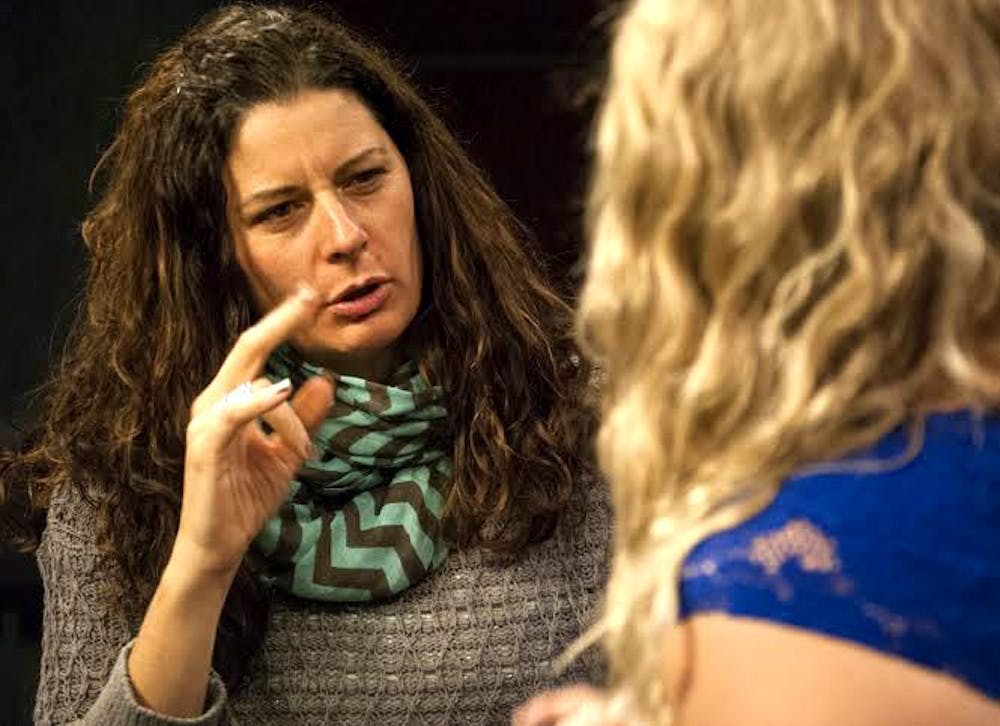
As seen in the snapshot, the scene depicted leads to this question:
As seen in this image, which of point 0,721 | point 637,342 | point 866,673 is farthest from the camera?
point 0,721

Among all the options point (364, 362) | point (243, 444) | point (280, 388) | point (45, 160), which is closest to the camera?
point (280, 388)

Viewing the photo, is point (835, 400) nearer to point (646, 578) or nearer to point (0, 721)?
point (646, 578)

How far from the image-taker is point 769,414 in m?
1.12

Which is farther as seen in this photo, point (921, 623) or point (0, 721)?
point (0, 721)

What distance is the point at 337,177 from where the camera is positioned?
6.89 feet

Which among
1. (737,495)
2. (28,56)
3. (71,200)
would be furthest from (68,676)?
(737,495)

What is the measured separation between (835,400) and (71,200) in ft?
6.22

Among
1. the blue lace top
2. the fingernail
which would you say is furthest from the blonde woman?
the fingernail

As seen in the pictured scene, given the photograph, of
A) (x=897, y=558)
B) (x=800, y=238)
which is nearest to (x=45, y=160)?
(x=800, y=238)

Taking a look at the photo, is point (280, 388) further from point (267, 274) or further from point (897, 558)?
point (897, 558)

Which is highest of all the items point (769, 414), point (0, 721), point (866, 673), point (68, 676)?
point (769, 414)

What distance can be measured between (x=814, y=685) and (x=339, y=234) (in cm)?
114

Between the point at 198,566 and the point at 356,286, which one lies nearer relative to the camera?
the point at 198,566

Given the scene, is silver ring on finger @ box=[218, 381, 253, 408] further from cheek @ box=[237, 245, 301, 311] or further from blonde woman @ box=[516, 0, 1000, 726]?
blonde woman @ box=[516, 0, 1000, 726]
